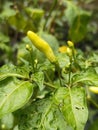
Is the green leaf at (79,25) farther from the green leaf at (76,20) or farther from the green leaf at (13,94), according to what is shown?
the green leaf at (13,94)

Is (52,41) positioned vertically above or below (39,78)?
above

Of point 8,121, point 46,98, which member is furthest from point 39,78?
point 8,121

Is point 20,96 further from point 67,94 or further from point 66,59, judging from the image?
point 66,59

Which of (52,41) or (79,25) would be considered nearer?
(52,41)

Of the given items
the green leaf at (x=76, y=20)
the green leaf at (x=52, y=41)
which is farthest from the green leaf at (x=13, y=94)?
the green leaf at (x=76, y=20)

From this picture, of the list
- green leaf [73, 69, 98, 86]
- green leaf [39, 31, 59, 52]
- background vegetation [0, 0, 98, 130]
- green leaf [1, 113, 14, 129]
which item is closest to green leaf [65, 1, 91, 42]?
background vegetation [0, 0, 98, 130]

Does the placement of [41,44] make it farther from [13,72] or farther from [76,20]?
[76,20]
